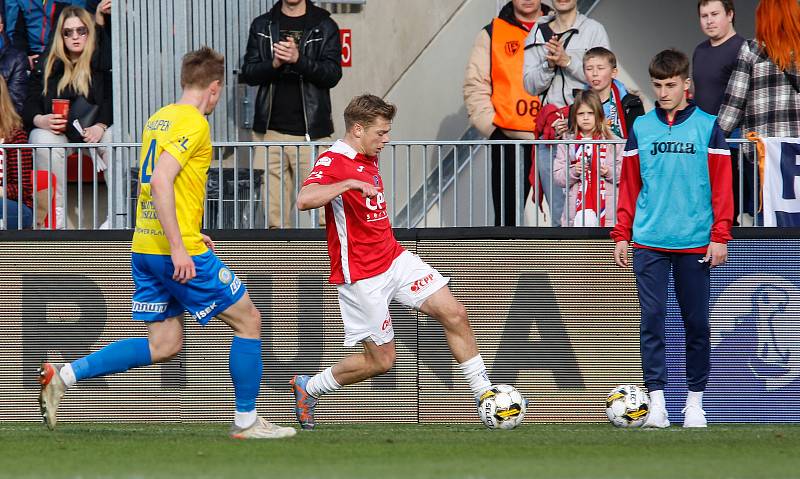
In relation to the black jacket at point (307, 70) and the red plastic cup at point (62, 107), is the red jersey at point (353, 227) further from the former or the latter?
the red plastic cup at point (62, 107)

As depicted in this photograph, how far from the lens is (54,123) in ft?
41.0

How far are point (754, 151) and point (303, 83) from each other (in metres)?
3.74

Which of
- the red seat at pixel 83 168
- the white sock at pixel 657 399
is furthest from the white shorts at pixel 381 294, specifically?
the red seat at pixel 83 168

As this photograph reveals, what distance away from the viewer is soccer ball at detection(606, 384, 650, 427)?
9.52 metres

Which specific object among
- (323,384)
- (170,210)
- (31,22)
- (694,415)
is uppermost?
(31,22)

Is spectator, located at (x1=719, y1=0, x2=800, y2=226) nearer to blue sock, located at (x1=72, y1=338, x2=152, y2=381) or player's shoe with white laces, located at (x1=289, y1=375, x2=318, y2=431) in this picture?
player's shoe with white laces, located at (x1=289, y1=375, x2=318, y2=431)

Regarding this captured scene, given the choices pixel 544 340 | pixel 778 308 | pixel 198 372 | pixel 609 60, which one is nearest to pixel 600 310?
pixel 544 340

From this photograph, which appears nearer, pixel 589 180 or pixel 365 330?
pixel 365 330

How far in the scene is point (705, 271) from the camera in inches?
375

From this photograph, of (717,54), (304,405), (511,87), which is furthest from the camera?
(511,87)

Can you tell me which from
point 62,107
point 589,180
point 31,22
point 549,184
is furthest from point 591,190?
point 31,22

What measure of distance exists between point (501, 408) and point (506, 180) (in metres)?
2.27

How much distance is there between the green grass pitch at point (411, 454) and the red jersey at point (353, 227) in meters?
Answer: 1.04

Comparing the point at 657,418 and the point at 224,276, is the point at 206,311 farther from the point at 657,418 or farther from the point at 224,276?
the point at 657,418
